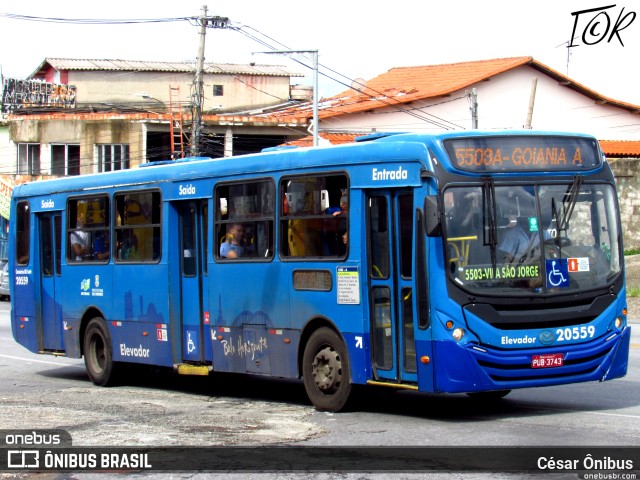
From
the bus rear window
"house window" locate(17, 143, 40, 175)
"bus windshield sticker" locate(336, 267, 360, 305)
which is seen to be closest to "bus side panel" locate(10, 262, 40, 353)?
the bus rear window

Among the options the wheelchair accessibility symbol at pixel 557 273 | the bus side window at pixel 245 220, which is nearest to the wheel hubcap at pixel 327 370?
the bus side window at pixel 245 220

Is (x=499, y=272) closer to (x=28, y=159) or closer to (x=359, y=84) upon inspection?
(x=359, y=84)

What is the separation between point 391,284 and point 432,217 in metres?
1.01

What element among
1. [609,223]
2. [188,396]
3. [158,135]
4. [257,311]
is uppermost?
[158,135]

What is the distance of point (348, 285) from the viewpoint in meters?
11.5

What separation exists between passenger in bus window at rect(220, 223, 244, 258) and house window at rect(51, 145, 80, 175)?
41197 millimetres

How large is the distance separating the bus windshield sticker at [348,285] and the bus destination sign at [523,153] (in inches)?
66.0

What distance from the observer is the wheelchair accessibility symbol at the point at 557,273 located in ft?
35.3

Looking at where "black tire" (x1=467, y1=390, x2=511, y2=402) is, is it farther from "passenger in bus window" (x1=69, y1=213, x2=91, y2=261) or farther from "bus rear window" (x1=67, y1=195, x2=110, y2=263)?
"passenger in bus window" (x1=69, y1=213, x2=91, y2=261)

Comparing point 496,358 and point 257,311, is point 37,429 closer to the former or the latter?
point 257,311

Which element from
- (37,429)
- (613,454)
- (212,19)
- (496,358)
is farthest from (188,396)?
(212,19)

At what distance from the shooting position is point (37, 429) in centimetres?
1092

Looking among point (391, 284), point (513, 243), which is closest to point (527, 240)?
point (513, 243)

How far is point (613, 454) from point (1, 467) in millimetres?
4921
